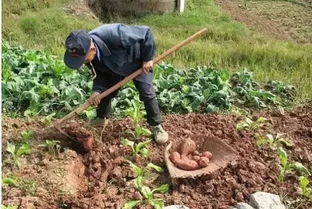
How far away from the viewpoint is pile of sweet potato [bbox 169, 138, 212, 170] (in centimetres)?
501

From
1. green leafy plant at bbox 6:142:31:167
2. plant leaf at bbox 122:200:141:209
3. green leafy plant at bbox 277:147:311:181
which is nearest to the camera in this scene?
plant leaf at bbox 122:200:141:209

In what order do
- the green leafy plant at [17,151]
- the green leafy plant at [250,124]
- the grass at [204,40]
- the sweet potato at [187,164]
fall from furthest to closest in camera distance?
1. the grass at [204,40]
2. the green leafy plant at [250,124]
3. the sweet potato at [187,164]
4. the green leafy plant at [17,151]

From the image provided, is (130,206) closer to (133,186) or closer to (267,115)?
(133,186)

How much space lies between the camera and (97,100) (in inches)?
197

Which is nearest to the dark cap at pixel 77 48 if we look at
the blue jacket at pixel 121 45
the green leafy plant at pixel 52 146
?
the blue jacket at pixel 121 45

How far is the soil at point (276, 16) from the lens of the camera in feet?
49.8

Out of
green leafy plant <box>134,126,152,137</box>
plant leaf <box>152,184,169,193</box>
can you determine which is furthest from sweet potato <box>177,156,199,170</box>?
green leafy plant <box>134,126,152,137</box>

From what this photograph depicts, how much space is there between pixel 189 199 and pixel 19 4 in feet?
33.2

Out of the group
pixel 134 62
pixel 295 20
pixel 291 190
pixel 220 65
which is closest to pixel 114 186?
pixel 134 62

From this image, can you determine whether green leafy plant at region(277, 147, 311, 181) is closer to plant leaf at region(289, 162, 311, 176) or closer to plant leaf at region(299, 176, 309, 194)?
plant leaf at region(289, 162, 311, 176)

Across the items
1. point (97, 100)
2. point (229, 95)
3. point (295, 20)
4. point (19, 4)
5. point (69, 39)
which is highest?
point (69, 39)

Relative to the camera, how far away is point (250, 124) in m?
5.97

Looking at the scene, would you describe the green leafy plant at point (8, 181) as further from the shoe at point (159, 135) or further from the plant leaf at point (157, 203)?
the shoe at point (159, 135)

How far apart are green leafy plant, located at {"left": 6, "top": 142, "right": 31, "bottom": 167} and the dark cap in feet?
2.87
